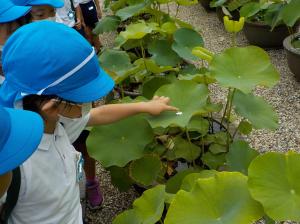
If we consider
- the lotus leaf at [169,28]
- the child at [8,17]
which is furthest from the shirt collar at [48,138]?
the lotus leaf at [169,28]

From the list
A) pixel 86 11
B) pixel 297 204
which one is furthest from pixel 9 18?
pixel 86 11

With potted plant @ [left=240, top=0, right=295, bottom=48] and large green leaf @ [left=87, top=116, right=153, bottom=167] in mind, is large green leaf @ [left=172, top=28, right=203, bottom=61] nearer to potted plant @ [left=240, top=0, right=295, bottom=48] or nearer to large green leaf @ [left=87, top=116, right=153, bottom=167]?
large green leaf @ [left=87, top=116, right=153, bottom=167]

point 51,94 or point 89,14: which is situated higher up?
point 51,94

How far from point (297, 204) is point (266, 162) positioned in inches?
5.3

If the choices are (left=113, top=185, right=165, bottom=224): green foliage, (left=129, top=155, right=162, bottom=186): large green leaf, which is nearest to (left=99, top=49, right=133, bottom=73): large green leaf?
(left=129, top=155, right=162, bottom=186): large green leaf

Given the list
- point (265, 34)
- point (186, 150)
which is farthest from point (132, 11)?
point (186, 150)

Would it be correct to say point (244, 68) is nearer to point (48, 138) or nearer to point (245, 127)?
point (245, 127)

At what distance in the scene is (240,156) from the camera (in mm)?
1660

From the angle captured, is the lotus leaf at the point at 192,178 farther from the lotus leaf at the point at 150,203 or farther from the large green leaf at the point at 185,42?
the large green leaf at the point at 185,42

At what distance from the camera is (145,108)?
1458 millimetres

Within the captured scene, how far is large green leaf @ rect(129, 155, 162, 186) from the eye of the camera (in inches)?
70.1

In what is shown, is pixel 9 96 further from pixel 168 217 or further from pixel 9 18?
pixel 9 18

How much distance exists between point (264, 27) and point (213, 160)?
1798 millimetres

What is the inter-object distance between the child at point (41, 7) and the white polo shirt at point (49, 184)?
0.85 meters
